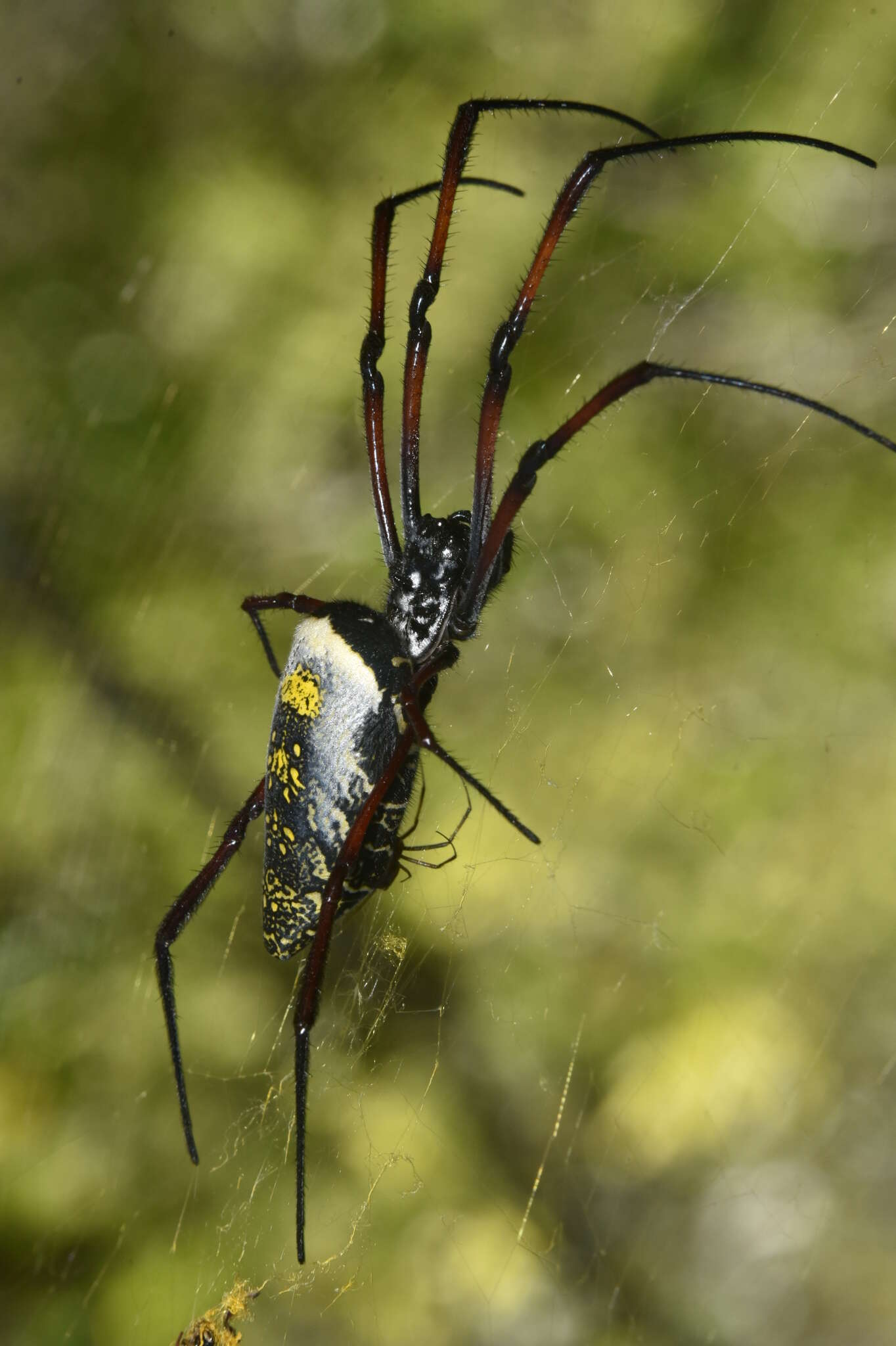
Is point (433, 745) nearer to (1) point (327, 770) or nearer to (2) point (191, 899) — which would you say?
(1) point (327, 770)

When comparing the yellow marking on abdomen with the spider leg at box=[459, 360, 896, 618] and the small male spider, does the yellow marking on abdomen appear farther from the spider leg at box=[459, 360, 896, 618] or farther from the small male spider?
the spider leg at box=[459, 360, 896, 618]

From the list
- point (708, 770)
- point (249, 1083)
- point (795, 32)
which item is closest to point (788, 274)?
point (795, 32)

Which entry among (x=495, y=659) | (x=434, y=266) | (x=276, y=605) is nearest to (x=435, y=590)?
(x=276, y=605)

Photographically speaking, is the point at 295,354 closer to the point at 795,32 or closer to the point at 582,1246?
the point at 795,32

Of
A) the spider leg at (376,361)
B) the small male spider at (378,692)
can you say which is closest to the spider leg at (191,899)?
the small male spider at (378,692)

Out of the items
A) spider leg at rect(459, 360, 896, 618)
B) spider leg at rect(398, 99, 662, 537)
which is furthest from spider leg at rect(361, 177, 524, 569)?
spider leg at rect(459, 360, 896, 618)

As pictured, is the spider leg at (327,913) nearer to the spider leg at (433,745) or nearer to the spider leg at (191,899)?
the spider leg at (433,745)
